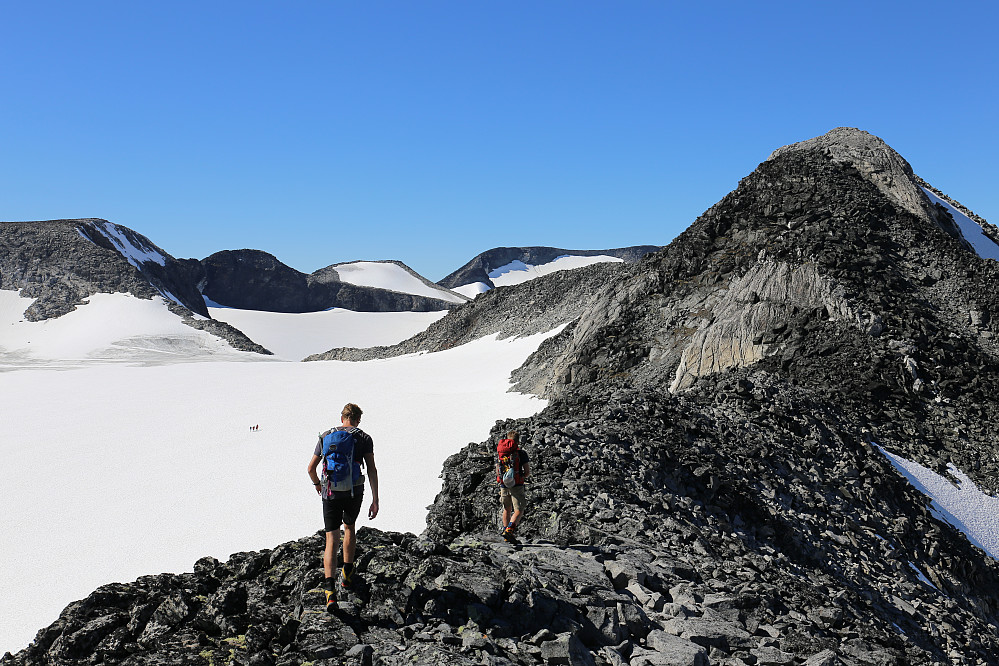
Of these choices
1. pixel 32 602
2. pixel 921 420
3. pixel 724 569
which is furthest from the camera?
pixel 921 420


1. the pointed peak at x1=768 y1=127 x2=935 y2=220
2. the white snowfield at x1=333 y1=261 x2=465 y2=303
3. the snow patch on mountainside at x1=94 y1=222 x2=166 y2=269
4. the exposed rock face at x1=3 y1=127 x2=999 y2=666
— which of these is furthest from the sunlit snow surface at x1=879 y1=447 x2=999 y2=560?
the white snowfield at x1=333 y1=261 x2=465 y2=303

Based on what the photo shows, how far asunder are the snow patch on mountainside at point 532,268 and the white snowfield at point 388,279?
22.0 m

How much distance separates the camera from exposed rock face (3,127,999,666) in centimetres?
625

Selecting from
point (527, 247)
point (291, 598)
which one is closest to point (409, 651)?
point (291, 598)

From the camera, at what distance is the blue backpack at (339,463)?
6.35 meters

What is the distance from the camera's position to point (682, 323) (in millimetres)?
24281

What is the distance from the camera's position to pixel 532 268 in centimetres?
15250

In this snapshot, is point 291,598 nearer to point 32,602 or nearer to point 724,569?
point 724,569

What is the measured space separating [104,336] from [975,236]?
213ft

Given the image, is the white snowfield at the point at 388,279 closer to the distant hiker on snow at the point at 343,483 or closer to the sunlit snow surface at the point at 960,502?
the sunlit snow surface at the point at 960,502

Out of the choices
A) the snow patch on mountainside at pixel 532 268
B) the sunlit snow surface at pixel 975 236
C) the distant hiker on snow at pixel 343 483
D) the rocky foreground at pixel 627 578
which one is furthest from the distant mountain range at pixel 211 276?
the distant hiker on snow at pixel 343 483

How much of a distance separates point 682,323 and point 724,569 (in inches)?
657

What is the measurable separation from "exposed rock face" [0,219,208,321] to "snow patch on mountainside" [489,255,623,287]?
76.2 m

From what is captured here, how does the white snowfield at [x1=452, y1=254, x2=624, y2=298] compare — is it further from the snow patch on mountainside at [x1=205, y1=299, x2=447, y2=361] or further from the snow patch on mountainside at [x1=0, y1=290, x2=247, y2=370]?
the snow patch on mountainside at [x1=0, y1=290, x2=247, y2=370]
